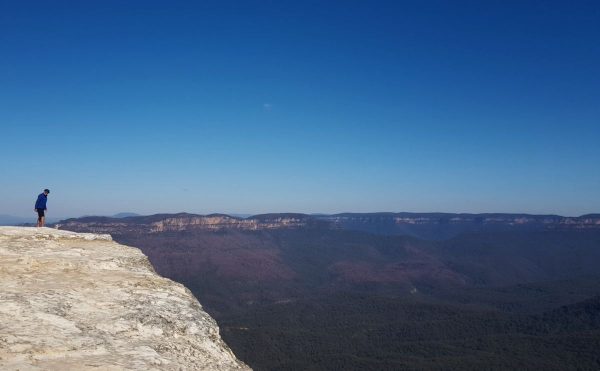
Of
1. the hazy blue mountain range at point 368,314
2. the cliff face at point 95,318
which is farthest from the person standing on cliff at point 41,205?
the hazy blue mountain range at point 368,314

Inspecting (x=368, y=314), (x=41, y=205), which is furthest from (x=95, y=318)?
(x=368, y=314)

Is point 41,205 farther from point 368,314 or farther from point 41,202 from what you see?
point 368,314

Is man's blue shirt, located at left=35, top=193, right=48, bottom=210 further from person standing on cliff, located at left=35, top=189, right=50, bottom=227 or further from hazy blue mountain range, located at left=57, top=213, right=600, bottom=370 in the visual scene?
hazy blue mountain range, located at left=57, top=213, right=600, bottom=370

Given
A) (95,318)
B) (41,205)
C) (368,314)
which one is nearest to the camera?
(95,318)

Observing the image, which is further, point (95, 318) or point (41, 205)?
point (41, 205)

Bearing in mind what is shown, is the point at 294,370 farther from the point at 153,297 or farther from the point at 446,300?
the point at 446,300

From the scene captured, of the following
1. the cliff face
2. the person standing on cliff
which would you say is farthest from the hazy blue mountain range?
the cliff face
